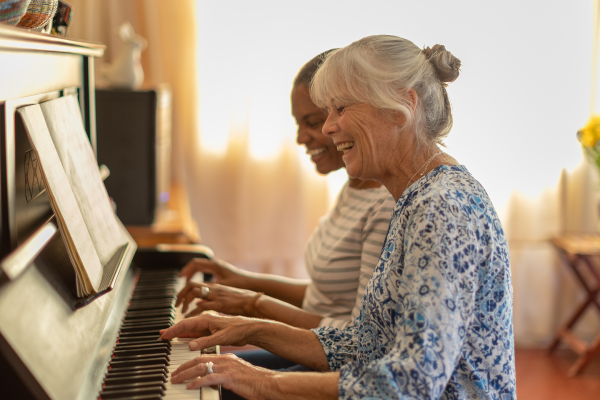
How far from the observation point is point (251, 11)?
3098 millimetres

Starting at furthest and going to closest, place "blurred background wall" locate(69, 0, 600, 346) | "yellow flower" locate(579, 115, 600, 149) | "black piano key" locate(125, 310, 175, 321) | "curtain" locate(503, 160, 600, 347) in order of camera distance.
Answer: "curtain" locate(503, 160, 600, 347) → "blurred background wall" locate(69, 0, 600, 346) → "yellow flower" locate(579, 115, 600, 149) → "black piano key" locate(125, 310, 175, 321)

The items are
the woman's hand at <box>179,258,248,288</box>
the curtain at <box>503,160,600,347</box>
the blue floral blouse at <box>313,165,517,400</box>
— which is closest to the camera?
the blue floral blouse at <box>313,165,517,400</box>

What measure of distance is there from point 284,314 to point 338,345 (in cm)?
30

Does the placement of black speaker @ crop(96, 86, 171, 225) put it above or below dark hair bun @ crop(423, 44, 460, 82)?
below

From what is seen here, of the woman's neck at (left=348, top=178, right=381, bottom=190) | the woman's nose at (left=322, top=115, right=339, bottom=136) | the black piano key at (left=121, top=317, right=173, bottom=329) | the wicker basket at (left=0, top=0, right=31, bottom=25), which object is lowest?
the black piano key at (left=121, top=317, right=173, bottom=329)

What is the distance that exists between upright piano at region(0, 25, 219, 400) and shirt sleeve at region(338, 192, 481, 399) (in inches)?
13.0

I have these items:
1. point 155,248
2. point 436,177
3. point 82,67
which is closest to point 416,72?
point 436,177

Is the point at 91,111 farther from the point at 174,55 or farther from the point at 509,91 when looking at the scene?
the point at 509,91

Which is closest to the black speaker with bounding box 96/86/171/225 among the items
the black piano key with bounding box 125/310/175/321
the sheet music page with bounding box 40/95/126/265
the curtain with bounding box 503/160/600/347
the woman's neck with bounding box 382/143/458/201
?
the sheet music page with bounding box 40/95/126/265

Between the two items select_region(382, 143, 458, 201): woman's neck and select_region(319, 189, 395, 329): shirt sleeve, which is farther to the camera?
select_region(319, 189, 395, 329): shirt sleeve

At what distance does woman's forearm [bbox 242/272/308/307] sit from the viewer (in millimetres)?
1839

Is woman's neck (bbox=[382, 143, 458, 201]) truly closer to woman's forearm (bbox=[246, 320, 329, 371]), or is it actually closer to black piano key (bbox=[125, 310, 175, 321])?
woman's forearm (bbox=[246, 320, 329, 371])

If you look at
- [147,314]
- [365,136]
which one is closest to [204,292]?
[147,314]

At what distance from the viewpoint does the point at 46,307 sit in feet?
2.96
